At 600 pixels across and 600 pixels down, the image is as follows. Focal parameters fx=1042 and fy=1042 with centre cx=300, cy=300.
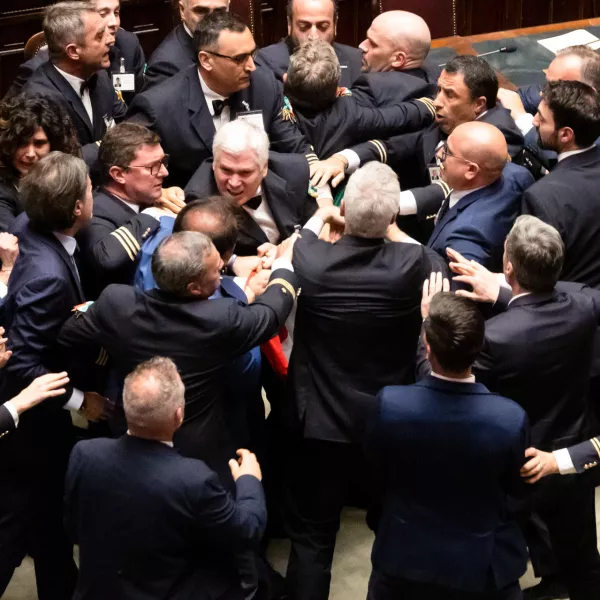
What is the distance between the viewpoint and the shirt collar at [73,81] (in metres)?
4.34

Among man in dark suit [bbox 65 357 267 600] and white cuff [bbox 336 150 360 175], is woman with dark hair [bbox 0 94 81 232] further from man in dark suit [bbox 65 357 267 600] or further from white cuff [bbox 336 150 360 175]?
man in dark suit [bbox 65 357 267 600]

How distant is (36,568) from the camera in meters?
3.43

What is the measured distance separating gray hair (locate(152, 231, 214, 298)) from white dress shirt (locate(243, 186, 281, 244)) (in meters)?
0.82

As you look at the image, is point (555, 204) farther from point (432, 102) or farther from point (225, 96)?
point (225, 96)

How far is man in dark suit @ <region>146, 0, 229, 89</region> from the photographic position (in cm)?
455

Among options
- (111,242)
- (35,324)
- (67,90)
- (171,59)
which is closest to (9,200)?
(111,242)

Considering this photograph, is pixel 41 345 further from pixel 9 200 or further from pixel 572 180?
pixel 572 180

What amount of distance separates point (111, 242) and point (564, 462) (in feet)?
5.05

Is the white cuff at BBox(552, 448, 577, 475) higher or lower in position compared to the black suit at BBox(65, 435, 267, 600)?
lower

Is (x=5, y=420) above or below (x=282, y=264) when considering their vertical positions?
below

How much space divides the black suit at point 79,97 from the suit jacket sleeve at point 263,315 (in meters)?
1.56

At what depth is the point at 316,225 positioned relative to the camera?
10.8 ft

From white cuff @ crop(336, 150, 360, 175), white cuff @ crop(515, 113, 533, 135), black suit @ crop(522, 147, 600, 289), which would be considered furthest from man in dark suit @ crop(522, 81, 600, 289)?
white cuff @ crop(336, 150, 360, 175)

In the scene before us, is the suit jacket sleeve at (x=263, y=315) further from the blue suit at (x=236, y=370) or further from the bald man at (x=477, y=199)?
the bald man at (x=477, y=199)
